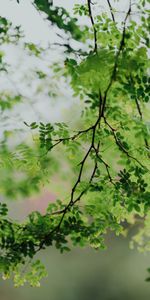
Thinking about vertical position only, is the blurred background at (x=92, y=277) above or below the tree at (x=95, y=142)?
above

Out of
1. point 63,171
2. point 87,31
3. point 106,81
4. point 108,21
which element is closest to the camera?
point 106,81

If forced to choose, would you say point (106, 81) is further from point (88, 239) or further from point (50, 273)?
point (50, 273)

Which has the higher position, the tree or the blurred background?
the blurred background

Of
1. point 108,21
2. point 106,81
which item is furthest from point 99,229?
point 108,21

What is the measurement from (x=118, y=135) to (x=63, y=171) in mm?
1592

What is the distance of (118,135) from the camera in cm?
252

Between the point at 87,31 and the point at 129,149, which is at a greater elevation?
the point at 87,31

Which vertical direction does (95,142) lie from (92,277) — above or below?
below

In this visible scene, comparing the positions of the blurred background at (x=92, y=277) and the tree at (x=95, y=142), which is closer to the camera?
the tree at (x=95, y=142)

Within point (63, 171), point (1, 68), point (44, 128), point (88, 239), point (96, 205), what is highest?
point (1, 68)

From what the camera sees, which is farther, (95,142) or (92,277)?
(92,277)

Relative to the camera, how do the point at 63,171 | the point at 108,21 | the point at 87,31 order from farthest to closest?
the point at 63,171 < the point at 87,31 < the point at 108,21

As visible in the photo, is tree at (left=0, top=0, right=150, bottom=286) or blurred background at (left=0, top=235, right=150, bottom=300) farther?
blurred background at (left=0, top=235, right=150, bottom=300)

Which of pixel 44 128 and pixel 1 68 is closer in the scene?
pixel 44 128
